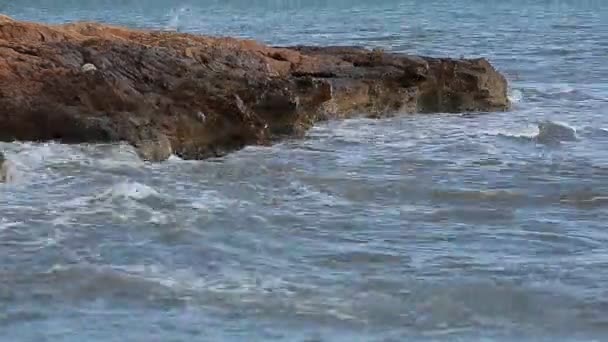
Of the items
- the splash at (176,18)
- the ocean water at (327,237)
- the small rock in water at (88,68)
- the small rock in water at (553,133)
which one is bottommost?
the splash at (176,18)

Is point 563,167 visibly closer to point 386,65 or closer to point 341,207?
point 341,207

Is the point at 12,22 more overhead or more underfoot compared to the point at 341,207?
more overhead

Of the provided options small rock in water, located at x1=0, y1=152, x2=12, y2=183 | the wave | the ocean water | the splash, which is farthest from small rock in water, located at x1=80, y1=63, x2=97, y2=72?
the splash

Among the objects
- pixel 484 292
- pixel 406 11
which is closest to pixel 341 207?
pixel 484 292

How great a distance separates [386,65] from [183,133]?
4.56 m

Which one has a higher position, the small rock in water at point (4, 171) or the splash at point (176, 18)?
the small rock in water at point (4, 171)

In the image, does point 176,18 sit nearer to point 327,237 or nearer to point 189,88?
point 189,88

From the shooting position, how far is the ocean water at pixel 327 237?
6297 mm

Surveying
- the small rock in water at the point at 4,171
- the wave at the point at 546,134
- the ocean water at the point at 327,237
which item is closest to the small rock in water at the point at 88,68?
the ocean water at the point at 327,237

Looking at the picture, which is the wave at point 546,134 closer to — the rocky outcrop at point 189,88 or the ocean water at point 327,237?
the ocean water at point 327,237

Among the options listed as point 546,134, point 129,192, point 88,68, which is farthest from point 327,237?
point 546,134

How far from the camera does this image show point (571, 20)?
127 feet

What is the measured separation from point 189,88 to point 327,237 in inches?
160

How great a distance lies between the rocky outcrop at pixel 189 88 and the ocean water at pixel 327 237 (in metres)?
0.28
